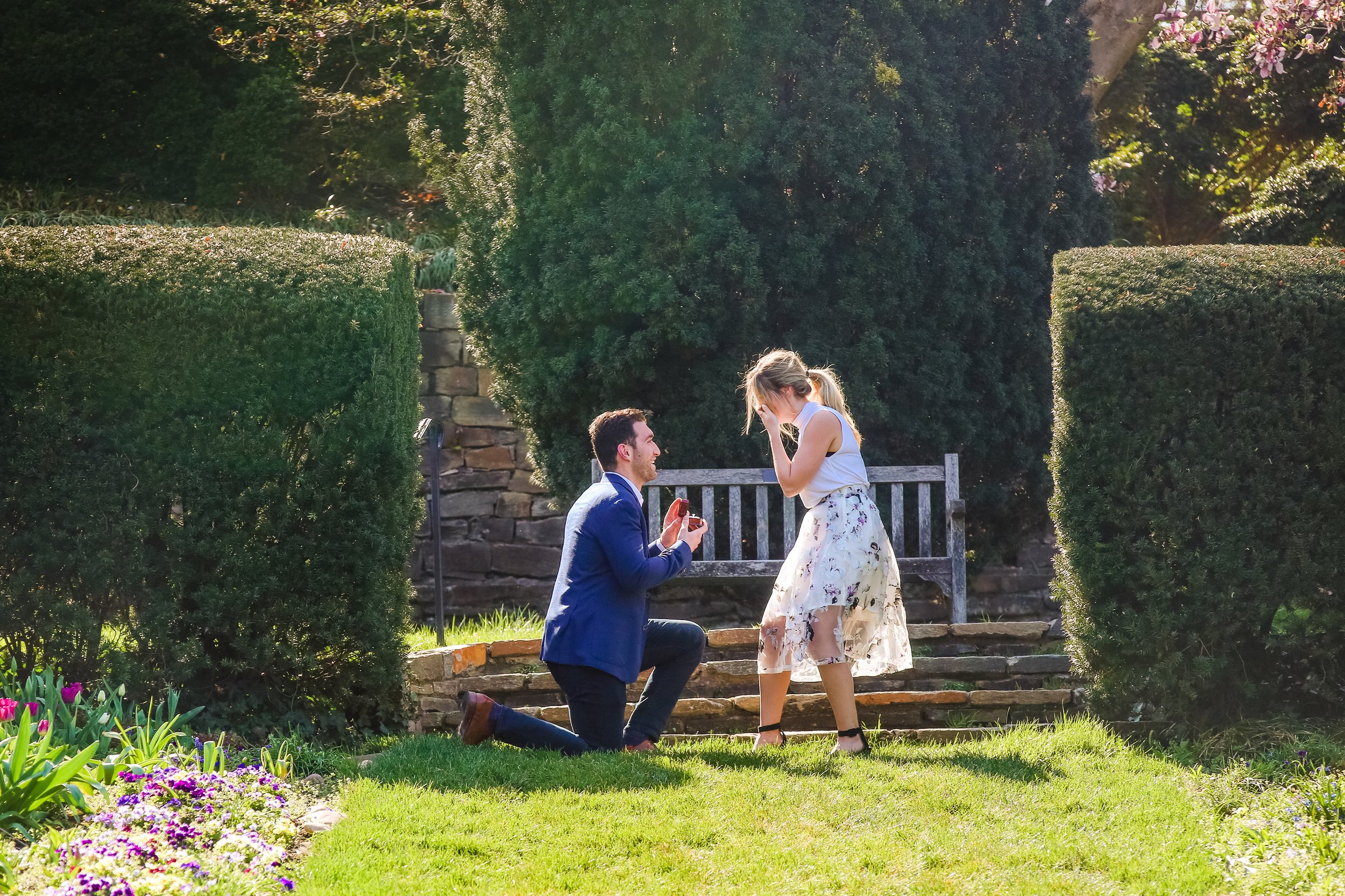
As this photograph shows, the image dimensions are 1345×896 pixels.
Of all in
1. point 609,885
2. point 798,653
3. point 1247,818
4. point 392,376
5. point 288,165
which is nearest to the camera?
point 609,885

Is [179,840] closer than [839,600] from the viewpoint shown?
Yes

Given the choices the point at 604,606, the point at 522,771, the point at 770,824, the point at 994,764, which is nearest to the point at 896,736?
the point at 994,764

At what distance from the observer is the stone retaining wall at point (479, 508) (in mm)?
8914

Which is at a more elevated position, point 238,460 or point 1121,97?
point 1121,97

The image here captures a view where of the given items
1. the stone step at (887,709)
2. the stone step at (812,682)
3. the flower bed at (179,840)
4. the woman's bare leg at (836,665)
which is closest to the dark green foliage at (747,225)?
the stone step at (812,682)

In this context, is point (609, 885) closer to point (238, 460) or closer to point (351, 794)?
point (351, 794)

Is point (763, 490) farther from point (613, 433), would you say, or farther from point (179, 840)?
point (179, 840)

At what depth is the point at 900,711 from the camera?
5.72 m

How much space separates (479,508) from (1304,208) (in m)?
7.09

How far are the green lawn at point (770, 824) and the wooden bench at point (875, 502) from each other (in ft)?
8.04

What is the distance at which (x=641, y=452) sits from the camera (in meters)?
4.94

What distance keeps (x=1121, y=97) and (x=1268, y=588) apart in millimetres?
9308

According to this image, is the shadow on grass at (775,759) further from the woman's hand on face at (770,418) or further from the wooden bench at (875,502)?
the wooden bench at (875,502)

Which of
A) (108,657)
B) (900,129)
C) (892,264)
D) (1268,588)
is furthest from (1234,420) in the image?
(108,657)
